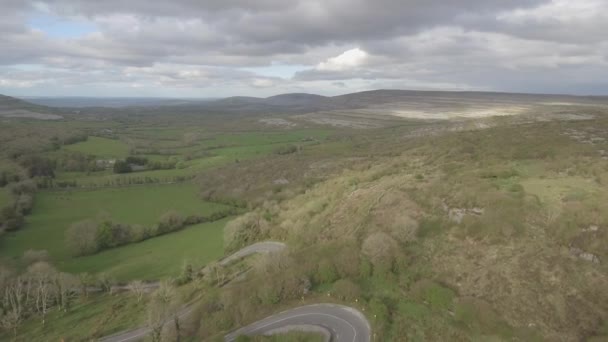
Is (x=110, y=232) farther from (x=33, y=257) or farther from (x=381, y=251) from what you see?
(x=381, y=251)

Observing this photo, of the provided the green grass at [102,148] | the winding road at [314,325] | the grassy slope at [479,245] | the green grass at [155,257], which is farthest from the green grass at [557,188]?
the green grass at [102,148]

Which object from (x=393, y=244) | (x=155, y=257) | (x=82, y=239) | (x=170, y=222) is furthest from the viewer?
(x=170, y=222)

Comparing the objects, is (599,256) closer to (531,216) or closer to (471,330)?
(531,216)

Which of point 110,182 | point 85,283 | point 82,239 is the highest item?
point 110,182

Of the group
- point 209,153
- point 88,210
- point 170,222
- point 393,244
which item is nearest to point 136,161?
point 209,153

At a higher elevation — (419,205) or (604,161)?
(604,161)

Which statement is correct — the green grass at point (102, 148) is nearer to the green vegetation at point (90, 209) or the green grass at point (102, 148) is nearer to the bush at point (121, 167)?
the bush at point (121, 167)

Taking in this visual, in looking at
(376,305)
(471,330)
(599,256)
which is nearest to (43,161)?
(376,305)
